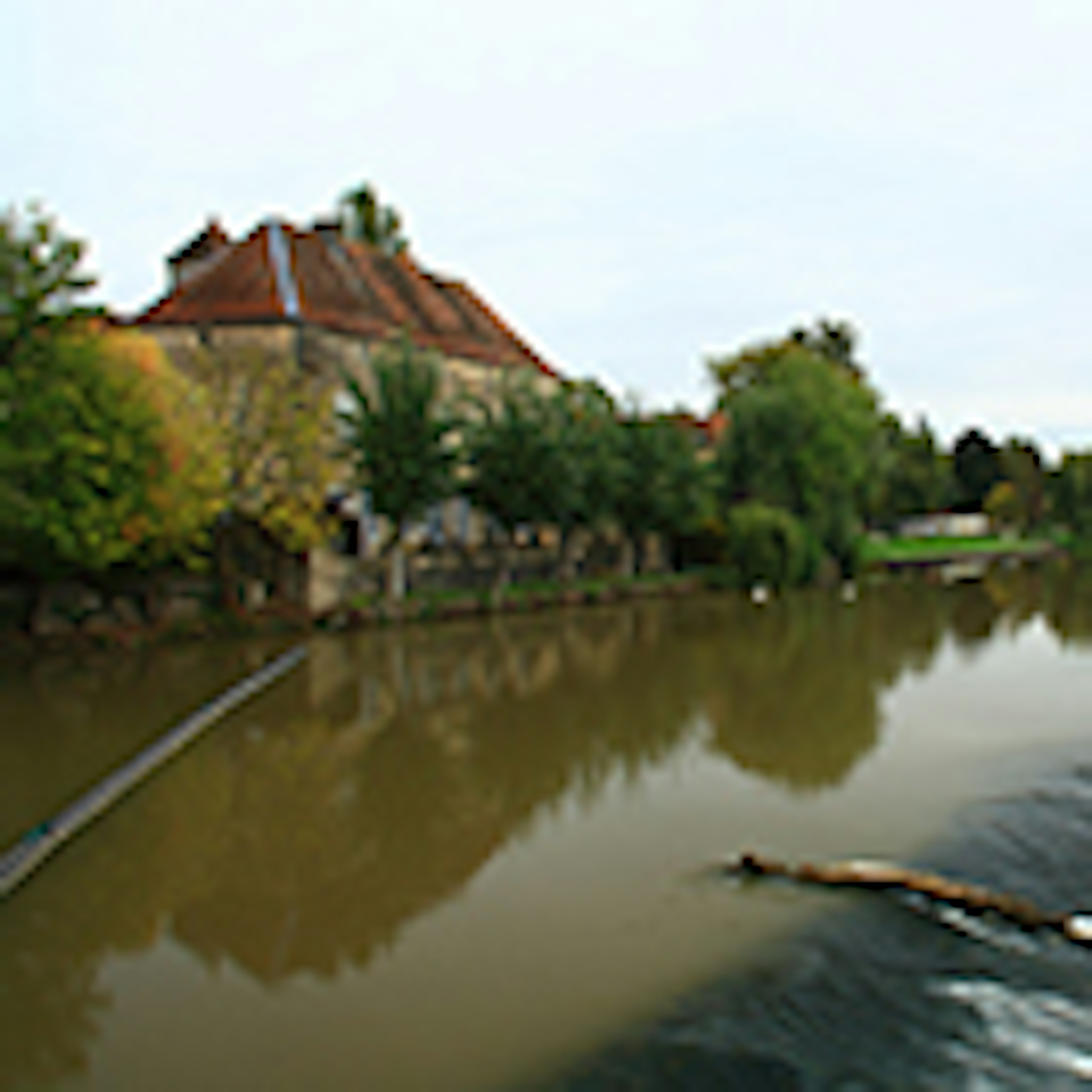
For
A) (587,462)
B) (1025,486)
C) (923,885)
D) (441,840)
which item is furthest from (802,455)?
(1025,486)

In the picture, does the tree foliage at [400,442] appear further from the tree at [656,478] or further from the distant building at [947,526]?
the distant building at [947,526]

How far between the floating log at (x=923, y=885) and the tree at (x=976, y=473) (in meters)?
88.6

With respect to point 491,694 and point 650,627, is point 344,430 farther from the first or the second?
point 491,694

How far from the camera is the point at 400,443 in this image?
2795 centimetres

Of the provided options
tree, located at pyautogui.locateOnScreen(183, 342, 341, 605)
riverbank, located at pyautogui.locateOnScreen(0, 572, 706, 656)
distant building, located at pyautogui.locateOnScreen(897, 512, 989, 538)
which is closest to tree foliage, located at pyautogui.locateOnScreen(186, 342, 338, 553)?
tree, located at pyautogui.locateOnScreen(183, 342, 341, 605)

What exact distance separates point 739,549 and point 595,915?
103 feet

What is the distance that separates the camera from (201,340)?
1335 inches

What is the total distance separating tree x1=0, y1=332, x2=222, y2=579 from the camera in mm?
18672

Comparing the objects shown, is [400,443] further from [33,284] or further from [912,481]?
[912,481]

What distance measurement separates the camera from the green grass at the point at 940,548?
5366cm

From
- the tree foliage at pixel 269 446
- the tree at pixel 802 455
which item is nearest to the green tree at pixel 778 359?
the tree at pixel 802 455

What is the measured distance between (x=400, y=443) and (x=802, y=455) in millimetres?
19474

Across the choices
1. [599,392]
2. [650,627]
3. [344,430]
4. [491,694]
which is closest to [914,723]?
[491,694]

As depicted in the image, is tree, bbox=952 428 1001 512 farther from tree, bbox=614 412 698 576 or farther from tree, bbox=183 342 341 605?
tree, bbox=183 342 341 605
